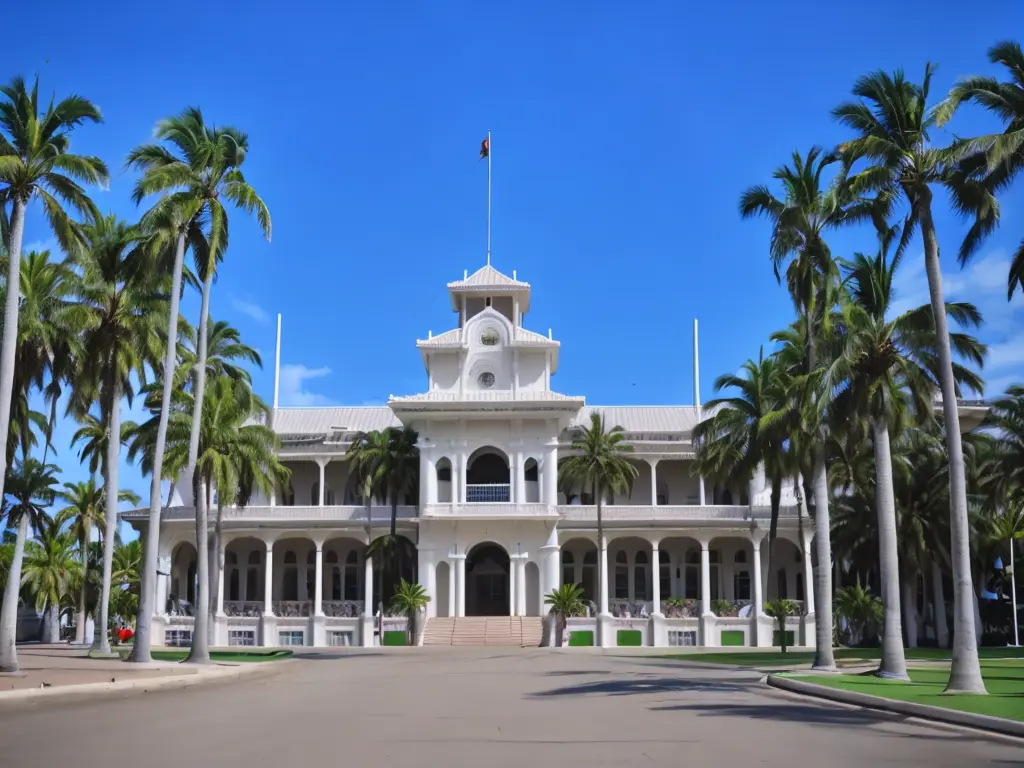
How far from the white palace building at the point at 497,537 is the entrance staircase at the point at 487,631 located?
10cm

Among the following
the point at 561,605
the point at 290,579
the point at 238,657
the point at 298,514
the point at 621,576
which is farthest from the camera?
the point at 290,579

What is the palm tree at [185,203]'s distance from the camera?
31125 millimetres

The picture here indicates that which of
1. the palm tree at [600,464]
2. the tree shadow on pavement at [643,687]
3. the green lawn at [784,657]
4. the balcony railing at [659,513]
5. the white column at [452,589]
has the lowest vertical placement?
the green lawn at [784,657]

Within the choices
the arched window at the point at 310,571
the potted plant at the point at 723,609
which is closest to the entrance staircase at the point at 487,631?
the potted plant at the point at 723,609

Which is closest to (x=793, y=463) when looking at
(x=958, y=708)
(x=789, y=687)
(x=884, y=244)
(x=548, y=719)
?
(x=884, y=244)

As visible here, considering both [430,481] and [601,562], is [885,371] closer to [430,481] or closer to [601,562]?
[601,562]

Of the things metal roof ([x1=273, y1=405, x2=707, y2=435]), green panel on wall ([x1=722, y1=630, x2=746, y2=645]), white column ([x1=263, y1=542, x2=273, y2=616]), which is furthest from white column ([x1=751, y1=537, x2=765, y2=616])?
white column ([x1=263, y1=542, x2=273, y2=616])

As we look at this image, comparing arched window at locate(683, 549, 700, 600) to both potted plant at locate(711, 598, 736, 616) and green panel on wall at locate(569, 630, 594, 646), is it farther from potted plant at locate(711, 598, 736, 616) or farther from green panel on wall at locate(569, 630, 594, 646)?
green panel on wall at locate(569, 630, 594, 646)

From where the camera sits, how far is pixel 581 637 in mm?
51562

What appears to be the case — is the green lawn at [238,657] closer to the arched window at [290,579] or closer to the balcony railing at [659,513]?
the arched window at [290,579]

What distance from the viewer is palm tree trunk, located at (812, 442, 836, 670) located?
31.1m

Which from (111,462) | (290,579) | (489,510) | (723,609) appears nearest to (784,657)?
(723,609)

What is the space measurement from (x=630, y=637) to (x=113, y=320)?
29814mm

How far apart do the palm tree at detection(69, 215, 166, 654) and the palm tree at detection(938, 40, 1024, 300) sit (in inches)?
877
